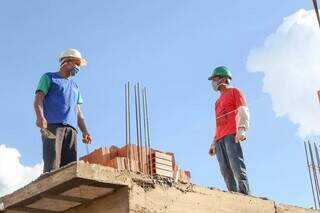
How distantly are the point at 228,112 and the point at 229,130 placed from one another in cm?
20

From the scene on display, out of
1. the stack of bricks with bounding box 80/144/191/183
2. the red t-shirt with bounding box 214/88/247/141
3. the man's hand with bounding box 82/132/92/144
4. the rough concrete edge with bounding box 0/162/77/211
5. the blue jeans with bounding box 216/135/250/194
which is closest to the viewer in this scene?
the rough concrete edge with bounding box 0/162/77/211

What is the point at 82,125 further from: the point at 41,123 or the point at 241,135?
the point at 241,135

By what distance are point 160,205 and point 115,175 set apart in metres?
0.43

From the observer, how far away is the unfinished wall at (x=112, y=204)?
13.5 feet

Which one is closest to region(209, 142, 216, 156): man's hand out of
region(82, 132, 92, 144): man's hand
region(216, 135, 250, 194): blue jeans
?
region(216, 135, 250, 194): blue jeans

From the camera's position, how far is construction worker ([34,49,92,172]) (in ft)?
15.7

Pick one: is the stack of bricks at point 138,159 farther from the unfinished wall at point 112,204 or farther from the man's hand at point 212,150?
the unfinished wall at point 112,204

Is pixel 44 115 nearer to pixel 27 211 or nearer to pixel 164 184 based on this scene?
pixel 27 211

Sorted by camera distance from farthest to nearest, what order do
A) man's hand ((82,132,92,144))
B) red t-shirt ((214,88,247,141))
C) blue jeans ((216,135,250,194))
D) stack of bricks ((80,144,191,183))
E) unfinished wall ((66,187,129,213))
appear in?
stack of bricks ((80,144,191,183)) → red t-shirt ((214,88,247,141)) → man's hand ((82,132,92,144)) → blue jeans ((216,135,250,194)) → unfinished wall ((66,187,129,213))

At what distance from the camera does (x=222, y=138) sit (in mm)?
5621

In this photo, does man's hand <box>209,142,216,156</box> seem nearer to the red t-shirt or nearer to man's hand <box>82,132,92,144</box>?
the red t-shirt

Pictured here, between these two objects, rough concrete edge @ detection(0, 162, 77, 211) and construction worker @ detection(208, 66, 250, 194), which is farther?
construction worker @ detection(208, 66, 250, 194)

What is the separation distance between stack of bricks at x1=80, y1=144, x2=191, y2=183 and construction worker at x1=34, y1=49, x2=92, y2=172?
2.28 feet

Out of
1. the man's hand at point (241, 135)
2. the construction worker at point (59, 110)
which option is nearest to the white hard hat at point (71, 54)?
the construction worker at point (59, 110)
